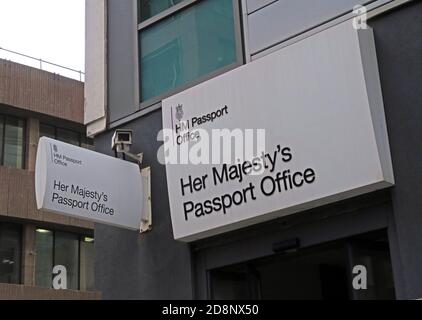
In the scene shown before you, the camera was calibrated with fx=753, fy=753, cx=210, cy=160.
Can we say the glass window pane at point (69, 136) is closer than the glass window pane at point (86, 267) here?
No

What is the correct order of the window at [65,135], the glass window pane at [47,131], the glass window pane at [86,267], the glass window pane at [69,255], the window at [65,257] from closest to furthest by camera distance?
the window at [65,257]
the glass window pane at [69,255]
the glass window pane at [86,267]
the glass window pane at [47,131]
the window at [65,135]

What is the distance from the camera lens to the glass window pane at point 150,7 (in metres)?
11.3

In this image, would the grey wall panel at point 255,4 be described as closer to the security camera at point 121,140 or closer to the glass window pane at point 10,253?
the security camera at point 121,140

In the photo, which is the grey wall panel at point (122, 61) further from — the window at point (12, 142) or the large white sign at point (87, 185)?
the window at point (12, 142)

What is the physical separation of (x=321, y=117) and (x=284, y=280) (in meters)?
4.01

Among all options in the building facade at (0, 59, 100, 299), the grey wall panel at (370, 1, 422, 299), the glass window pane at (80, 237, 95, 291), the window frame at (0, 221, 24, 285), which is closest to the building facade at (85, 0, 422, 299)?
the grey wall panel at (370, 1, 422, 299)

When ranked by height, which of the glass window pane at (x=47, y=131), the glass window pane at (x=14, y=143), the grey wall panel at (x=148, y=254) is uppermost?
the glass window pane at (x=47, y=131)

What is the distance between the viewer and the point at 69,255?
24.6 meters

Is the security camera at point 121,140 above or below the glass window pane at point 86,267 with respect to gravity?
below

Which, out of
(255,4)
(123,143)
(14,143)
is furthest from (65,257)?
(255,4)

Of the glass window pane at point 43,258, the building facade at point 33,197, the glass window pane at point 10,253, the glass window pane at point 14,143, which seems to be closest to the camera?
the glass window pane at point 10,253

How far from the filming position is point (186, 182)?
9680mm

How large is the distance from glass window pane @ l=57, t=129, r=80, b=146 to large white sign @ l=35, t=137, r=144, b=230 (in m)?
15.8

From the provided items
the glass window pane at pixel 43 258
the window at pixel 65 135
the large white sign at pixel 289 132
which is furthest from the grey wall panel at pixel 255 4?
the window at pixel 65 135
